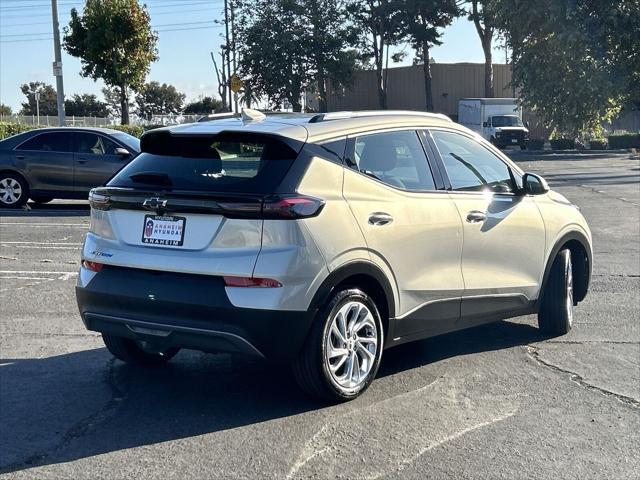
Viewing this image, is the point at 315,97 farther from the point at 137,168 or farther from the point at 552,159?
the point at 137,168

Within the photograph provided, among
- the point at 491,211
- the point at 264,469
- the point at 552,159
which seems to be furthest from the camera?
the point at 552,159

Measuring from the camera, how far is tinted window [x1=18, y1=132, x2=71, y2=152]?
1595cm

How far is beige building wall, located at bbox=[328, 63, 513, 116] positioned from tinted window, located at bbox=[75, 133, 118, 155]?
5070cm

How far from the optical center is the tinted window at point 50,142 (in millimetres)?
15953

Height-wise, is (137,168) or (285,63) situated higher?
(285,63)

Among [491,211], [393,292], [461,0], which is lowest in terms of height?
[393,292]

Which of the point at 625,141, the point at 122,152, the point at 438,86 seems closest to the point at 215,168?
the point at 122,152

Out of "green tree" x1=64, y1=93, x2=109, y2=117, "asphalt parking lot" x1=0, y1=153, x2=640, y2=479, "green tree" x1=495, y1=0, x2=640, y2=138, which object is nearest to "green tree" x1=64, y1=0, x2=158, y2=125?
"green tree" x1=495, y1=0, x2=640, y2=138

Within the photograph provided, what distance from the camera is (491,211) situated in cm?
618

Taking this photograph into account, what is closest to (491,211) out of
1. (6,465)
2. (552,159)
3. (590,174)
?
(6,465)

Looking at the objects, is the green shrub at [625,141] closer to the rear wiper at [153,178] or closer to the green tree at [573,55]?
the green tree at [573,55]

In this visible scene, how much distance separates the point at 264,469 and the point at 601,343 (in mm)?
3584

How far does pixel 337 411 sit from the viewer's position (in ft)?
16.6

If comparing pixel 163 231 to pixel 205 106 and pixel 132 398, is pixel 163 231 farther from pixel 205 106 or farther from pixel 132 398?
pixel 205 106
